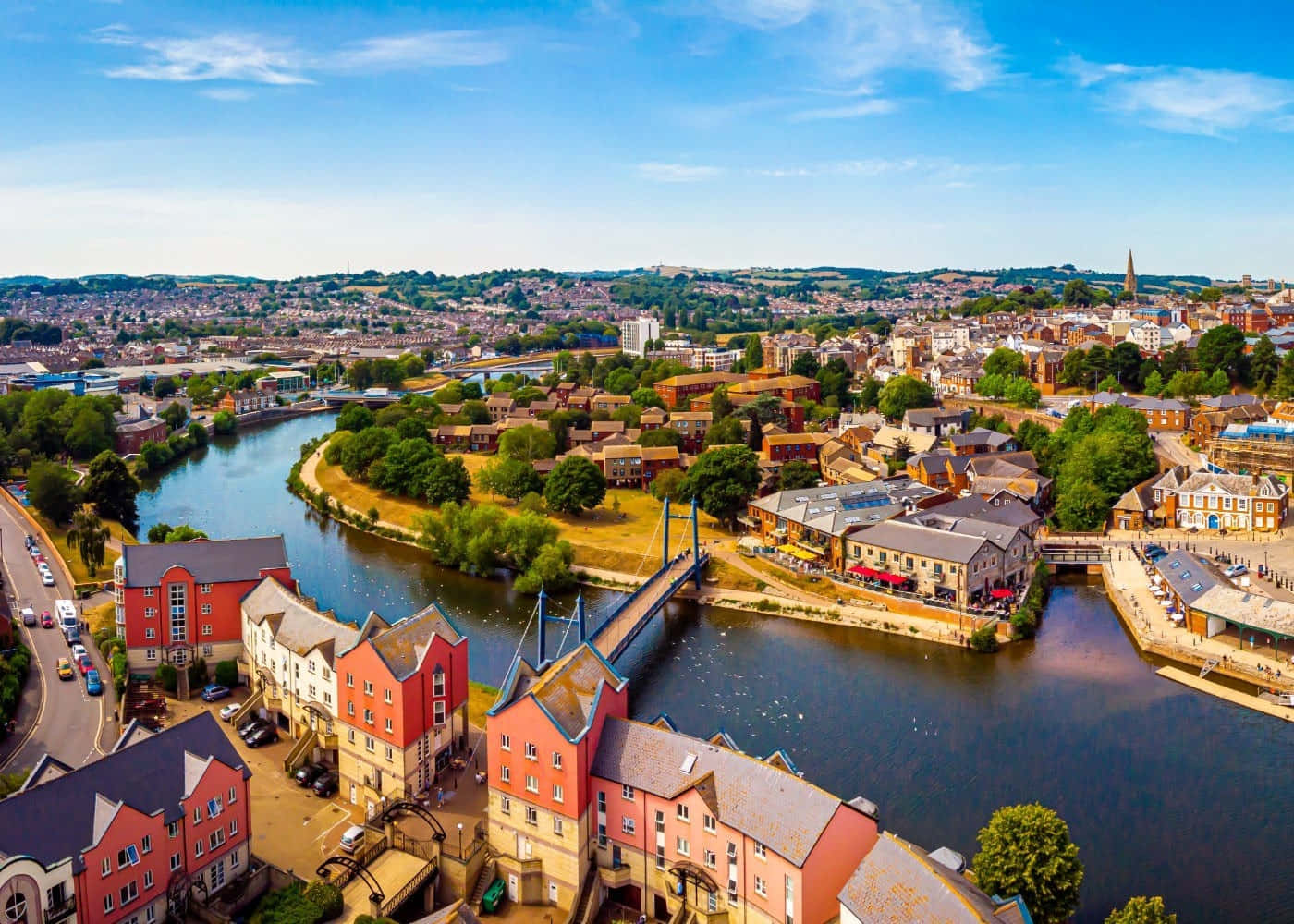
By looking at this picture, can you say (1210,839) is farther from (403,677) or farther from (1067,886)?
(403,677)

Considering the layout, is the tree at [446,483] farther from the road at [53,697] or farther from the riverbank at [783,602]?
the road at [53,697]

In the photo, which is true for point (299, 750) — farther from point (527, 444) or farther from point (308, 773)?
point (527, 444)

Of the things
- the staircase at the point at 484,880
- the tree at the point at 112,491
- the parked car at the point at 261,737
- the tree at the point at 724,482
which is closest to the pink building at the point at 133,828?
the staircase at the point at 484,880

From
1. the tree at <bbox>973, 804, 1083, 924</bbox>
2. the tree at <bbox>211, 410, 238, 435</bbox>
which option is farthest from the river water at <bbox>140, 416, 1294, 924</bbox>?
the tree at <bbox>211, 410, 238, 435</bbox>

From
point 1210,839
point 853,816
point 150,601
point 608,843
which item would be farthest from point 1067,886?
point 150,601

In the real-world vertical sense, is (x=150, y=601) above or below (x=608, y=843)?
above

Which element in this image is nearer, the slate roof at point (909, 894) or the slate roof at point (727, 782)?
the slate roof at point (909, 894)
